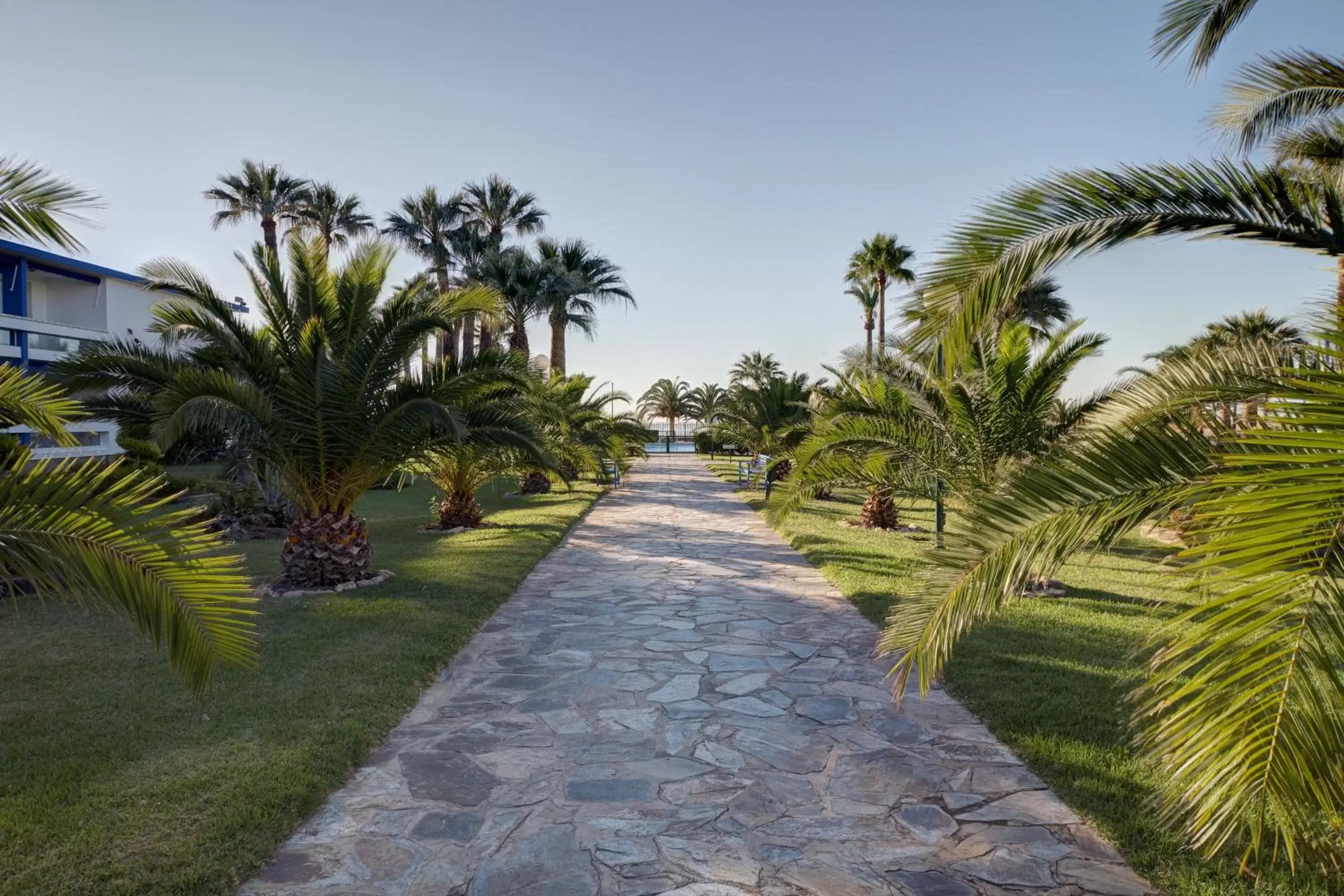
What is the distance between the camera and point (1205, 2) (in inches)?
197

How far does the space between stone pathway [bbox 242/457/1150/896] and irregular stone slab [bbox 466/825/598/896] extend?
1 cm

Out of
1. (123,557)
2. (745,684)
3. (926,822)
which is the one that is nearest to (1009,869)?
(926,822)

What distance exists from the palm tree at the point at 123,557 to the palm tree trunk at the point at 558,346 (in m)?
25.7

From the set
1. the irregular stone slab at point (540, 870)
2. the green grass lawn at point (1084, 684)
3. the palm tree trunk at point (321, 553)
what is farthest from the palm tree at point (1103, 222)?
the palm tree trunk at point (321, 553)

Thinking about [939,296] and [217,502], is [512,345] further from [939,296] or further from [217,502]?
[939,296]

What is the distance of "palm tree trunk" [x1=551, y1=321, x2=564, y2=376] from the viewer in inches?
1139

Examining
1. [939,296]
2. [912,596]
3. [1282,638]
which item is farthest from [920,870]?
[939,296]

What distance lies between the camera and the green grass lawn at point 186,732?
3.26 meters

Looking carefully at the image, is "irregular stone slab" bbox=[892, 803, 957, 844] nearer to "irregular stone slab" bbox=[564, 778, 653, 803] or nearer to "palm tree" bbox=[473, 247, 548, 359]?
"irregular stone slab" bbox=[564, 778, 653, 803]

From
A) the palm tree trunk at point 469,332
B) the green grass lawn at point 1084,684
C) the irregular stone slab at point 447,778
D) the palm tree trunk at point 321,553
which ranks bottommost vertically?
the irregular stone slab at point 447,778

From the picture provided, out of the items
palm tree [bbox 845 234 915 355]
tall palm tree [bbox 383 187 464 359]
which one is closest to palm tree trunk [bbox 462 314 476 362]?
tall palm tree [bbox 383 187 464 359]

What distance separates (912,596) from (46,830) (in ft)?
12.3

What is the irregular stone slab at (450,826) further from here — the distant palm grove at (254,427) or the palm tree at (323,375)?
the palm tree at (323,375)

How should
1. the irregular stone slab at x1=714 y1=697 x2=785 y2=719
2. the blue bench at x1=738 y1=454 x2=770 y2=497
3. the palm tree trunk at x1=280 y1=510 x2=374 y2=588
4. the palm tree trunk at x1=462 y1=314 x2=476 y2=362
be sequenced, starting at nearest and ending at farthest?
1. the irregular stone slab at x1=714 y1=697 x2=785 y2=719
2. the palm tree trunk at x1=280 y1=510 x2=374 y2=588
3. the blue bench at x1=738 y1=454 x2=770 y2=497
4. the palm tree trunk at x1=462 y1=314 x2=476 y2=362
